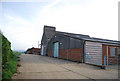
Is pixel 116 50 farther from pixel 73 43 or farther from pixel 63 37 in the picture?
pixel 63 37

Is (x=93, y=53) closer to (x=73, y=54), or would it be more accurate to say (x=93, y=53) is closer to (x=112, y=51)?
(x=112, y=51)

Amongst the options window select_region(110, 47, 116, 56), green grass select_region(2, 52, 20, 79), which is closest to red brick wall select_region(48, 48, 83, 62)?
window select_region(110, 47, 116, 56)

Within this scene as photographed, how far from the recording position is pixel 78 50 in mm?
14641

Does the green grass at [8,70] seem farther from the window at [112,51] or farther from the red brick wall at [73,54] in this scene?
the window at [112,51]

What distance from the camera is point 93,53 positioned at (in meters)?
13.9

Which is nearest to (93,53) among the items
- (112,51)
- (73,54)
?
(112,51)

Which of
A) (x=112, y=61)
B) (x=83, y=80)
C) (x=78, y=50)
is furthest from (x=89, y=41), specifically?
(x=83, y=80)

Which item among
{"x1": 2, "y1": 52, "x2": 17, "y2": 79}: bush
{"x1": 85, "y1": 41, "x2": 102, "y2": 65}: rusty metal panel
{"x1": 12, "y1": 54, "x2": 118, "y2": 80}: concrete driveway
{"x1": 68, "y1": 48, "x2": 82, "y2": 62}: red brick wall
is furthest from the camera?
{"x1": 68, "y1": 48, "x2": 82, "y2": 62}: red brick wall

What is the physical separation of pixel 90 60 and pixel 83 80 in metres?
8.22

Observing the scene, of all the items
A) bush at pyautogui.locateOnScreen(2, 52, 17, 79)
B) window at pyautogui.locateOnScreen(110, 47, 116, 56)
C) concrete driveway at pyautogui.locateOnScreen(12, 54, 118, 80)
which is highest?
window at pyautogui.locateOnScreen(110, 47, 116, 56)

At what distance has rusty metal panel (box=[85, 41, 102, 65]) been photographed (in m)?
13.7

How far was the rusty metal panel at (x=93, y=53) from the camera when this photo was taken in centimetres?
1366

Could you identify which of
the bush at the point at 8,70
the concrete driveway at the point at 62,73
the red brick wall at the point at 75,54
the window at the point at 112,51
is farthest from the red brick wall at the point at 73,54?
Answer: the bush at the point at 8,70

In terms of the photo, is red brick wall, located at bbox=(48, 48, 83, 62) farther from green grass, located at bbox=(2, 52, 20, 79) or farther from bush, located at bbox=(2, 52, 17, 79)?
bush, located at bbox=(2, 52, 17, 79)
